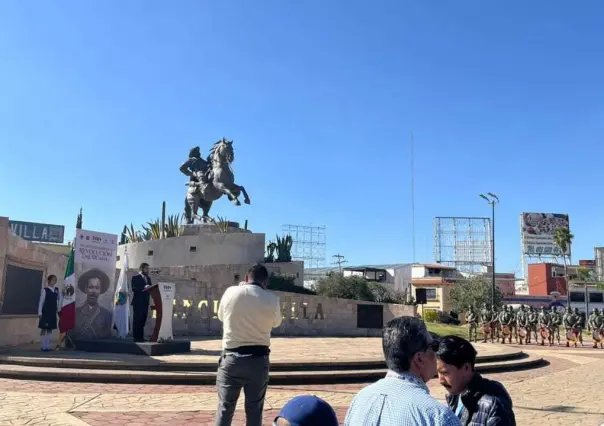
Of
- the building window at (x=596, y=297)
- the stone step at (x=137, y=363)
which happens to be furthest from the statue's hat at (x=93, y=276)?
the building window at (x=596, y=297)

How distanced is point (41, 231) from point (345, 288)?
6717 cm

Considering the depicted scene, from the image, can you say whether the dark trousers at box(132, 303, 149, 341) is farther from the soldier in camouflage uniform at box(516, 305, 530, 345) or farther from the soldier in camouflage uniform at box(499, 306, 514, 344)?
the soldier in camouflage uniform at box(516, 305, 530, 345)

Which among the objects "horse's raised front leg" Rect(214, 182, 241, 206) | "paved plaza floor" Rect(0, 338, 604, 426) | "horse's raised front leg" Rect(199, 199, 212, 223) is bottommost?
"paved plaza floor" Rect(0, 338, 604, 426)

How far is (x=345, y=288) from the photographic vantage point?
32250mm

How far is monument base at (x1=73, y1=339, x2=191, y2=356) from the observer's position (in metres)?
10.7

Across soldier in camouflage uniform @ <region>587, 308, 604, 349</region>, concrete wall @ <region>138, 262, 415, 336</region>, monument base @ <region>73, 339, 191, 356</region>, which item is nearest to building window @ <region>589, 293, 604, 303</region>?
soldier in camouflage uniform @ <region>587, 308, 604, 349</region>

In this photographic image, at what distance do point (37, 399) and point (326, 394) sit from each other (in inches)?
158

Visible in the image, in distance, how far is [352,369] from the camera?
33.7ft

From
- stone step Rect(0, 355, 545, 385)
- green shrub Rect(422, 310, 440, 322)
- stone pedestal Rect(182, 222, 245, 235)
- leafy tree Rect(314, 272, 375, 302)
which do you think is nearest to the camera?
stone step Rect(0, 355, 545, 385)

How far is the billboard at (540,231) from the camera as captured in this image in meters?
72.2

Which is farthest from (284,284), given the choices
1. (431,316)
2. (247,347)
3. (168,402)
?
(247,347)

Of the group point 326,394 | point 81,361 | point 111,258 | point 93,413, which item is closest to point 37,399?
point 93,413

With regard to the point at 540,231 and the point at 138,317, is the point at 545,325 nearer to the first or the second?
the point at 138,317

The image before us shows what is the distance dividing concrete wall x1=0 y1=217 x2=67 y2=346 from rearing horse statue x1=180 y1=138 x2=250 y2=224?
587 inches
